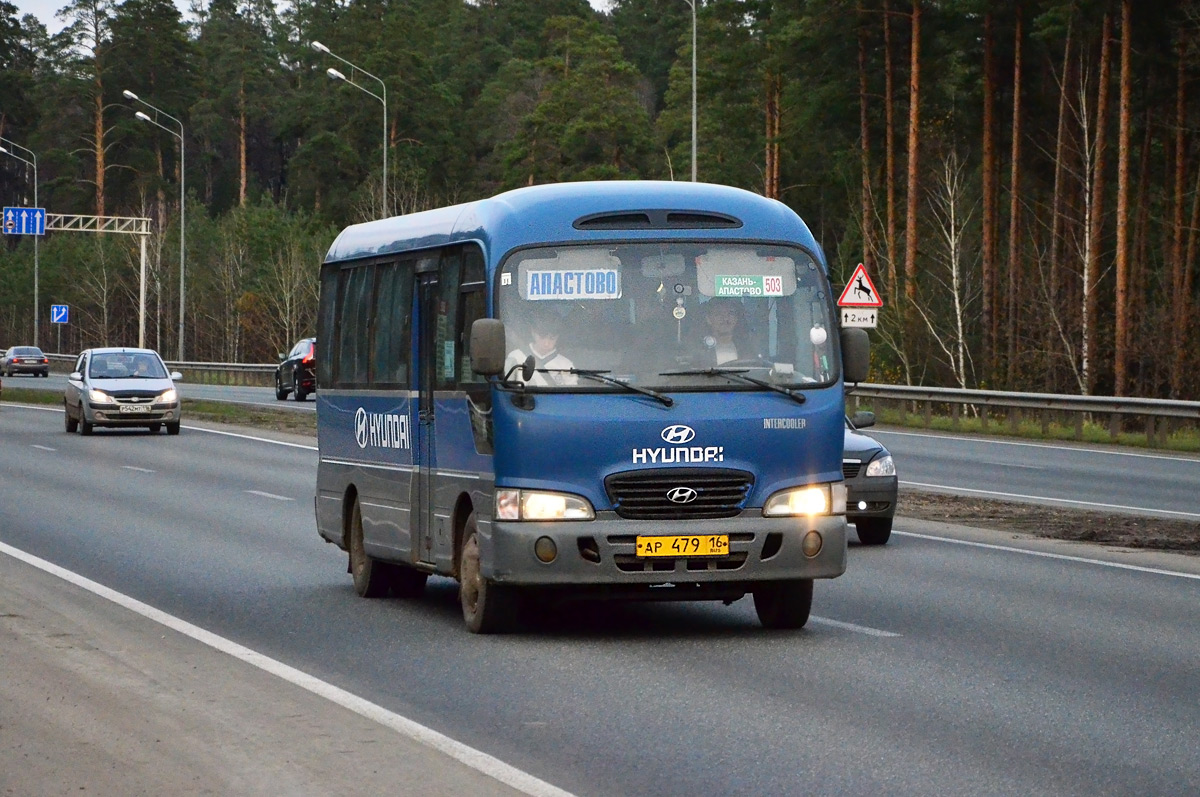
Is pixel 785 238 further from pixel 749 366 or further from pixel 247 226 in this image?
pixel 247 226

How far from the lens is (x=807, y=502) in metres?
12.6

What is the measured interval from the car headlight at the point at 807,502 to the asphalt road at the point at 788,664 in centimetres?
73

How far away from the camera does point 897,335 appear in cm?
5188

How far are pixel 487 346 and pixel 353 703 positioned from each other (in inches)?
113

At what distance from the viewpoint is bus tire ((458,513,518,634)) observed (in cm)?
1269

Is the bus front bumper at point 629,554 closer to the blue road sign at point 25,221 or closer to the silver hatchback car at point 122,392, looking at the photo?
the silver hatchback car at point 122,392

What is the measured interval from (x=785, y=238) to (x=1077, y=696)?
12.2ft

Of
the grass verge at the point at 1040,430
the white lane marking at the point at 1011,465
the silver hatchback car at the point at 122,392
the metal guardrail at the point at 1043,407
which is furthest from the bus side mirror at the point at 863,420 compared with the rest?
the silver hatchback car at the point at 122,392

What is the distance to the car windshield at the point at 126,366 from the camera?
135 feet

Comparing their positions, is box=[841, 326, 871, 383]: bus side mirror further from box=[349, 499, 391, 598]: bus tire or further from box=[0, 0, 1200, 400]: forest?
box=[0, 0, 1200, 400]: forest

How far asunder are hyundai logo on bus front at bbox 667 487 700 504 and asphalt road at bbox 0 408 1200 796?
31.6 inches


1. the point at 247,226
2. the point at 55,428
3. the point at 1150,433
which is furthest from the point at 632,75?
the point at 1150,433

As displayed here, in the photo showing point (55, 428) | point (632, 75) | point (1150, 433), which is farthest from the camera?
point (632, 75)

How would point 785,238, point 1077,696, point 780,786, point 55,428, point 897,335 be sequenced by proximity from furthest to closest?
point 897,335 < point 55,428 < point 785,238 < point 1077,696 < point 780,786
